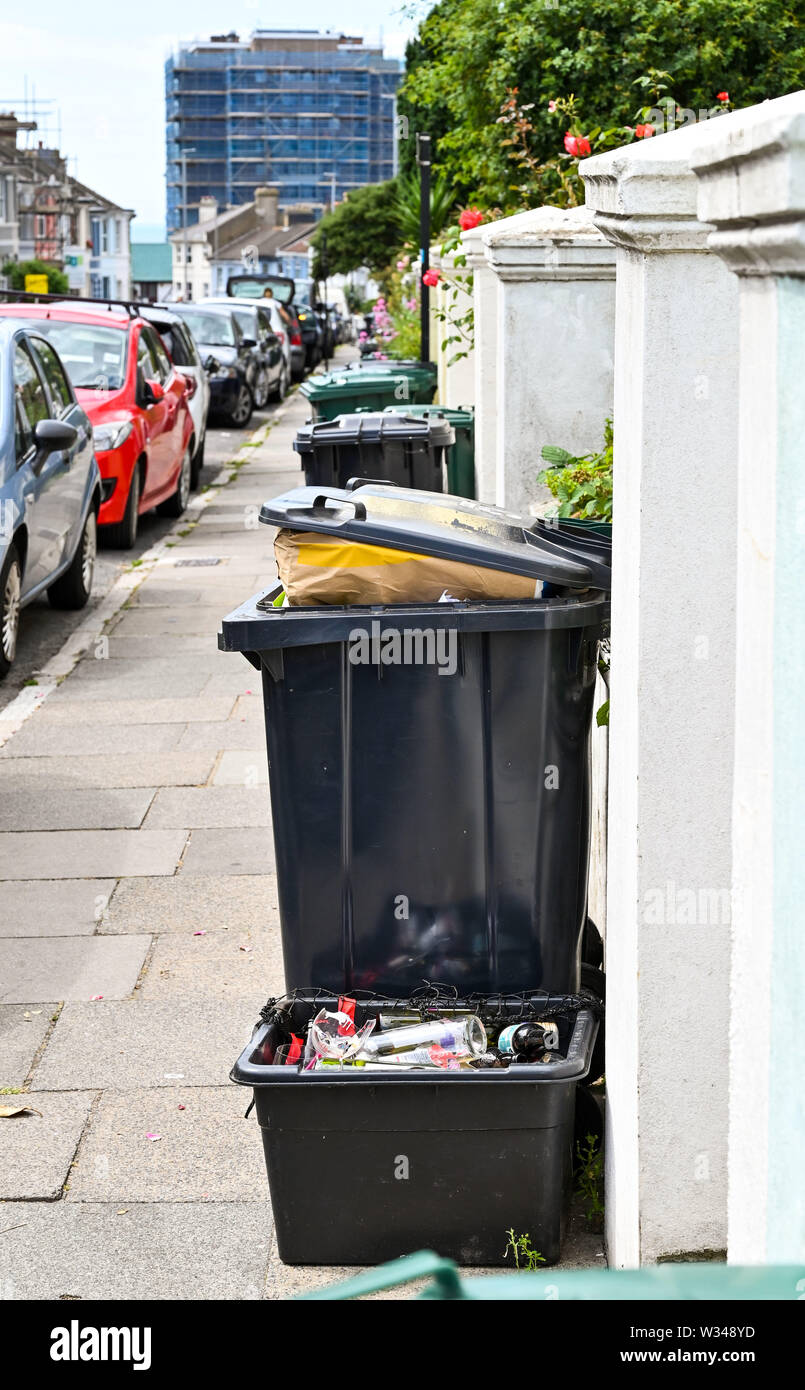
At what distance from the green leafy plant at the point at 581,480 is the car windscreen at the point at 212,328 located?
2029 cm

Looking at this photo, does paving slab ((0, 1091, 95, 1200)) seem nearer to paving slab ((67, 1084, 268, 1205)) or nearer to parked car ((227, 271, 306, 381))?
paving slab ((67, 1084, 268, 1205))

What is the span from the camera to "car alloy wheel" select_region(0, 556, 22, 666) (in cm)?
884

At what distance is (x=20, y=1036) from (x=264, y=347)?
24.7 meters

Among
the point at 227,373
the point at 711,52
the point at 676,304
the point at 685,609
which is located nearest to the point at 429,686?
the point at 685,609

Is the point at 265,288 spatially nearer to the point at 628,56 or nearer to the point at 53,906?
the point at 628,56

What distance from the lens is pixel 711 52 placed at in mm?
12156

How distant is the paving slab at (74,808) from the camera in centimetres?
651

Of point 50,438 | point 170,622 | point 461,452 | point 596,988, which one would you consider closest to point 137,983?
point 596,988

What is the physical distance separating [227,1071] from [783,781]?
2.85 metres

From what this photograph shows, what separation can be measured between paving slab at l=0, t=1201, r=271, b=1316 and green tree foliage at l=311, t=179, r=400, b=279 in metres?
74.1

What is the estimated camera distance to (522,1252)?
339 cm

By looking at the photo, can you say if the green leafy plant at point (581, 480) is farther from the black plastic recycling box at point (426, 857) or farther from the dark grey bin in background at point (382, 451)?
the dark grey bin in background at point (382, 451)

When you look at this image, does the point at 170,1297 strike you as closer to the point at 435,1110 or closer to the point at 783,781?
the point at 435,1110

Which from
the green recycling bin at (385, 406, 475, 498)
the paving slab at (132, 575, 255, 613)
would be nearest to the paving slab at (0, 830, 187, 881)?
the green recycling bin at (385, 406, 475, 498)
